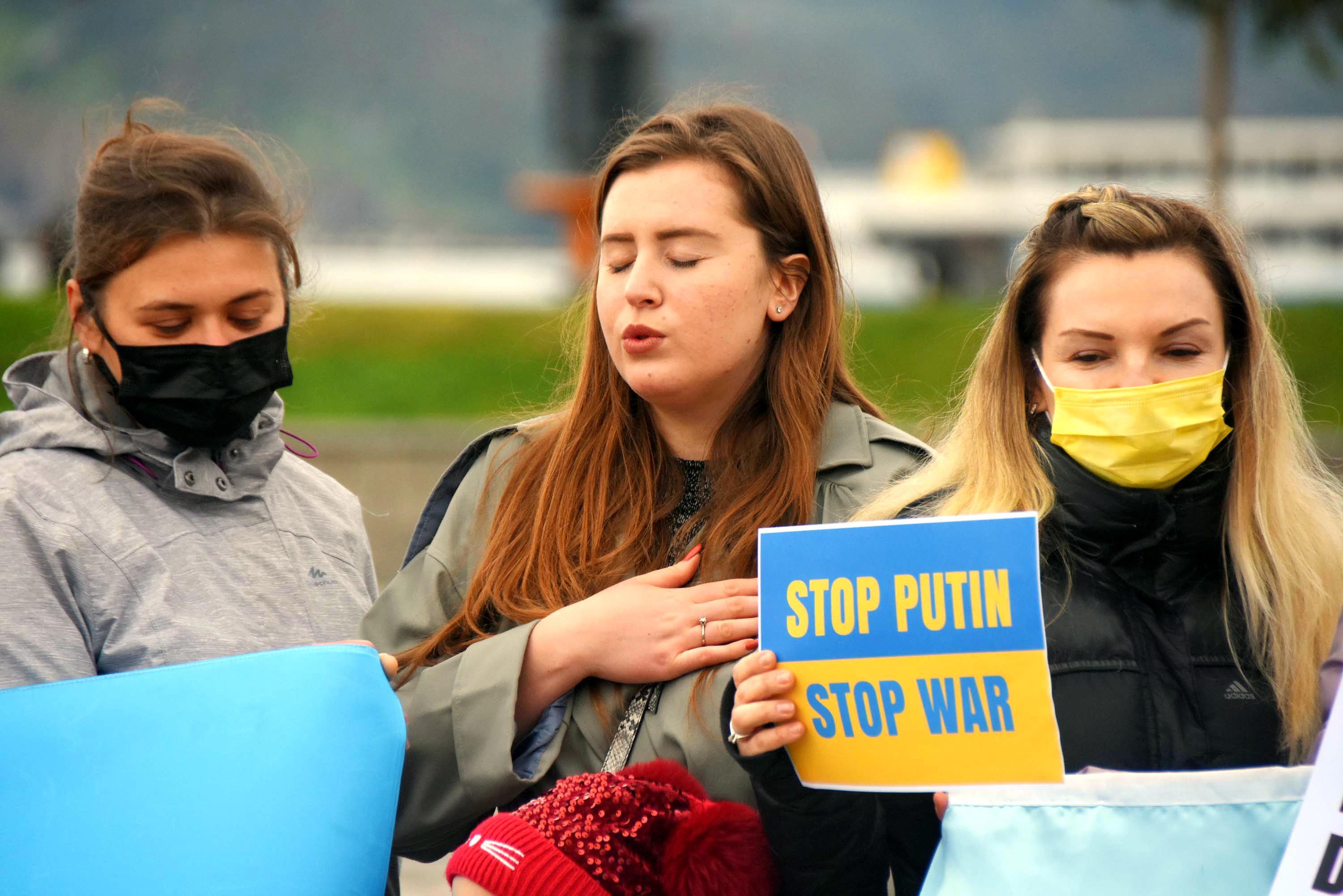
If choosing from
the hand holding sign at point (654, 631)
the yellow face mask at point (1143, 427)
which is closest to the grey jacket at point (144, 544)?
the hand holding sign at point (654, 631)

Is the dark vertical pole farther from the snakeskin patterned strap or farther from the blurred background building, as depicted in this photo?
the snakeskin patterned strap

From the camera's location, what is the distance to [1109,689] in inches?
94.0

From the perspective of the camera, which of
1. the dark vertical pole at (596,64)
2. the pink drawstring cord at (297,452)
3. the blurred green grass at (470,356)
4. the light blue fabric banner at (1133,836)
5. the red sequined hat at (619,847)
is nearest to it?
the light blue fabric banner at (1133,836)

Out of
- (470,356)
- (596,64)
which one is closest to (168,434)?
(596,64)

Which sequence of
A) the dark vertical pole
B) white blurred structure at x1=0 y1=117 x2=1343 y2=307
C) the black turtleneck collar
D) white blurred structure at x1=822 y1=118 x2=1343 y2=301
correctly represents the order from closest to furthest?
1. the black turtleneck collar
2. the dark vertical pole
3. white blurred structure at x1=0 y1=117 x2=1343 y2=307
4. white blurred structure at x1=822 y1=118 x2=1343 y2=301

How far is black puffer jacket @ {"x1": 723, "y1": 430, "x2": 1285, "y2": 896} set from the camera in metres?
2.35

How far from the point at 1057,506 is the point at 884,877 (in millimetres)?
712

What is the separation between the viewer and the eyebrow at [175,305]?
113 inches

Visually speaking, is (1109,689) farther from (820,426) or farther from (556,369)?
Result: (556,369)

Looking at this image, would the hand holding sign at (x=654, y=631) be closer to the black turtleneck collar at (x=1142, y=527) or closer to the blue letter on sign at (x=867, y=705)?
the blue letter on sign at (x=867, y=705)

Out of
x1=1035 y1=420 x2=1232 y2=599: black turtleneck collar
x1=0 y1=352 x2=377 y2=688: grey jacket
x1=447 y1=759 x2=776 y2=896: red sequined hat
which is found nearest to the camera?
x1=447 y1=759 x2=776 y2=896: red sequined hat

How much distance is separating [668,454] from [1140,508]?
38.5 inches

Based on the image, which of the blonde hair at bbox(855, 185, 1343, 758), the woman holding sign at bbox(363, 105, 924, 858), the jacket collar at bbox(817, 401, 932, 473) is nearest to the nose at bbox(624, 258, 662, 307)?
the woman holding sign at bbox(363, 105, 924, 858)

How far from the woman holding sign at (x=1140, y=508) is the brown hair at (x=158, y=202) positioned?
145 centimetres
